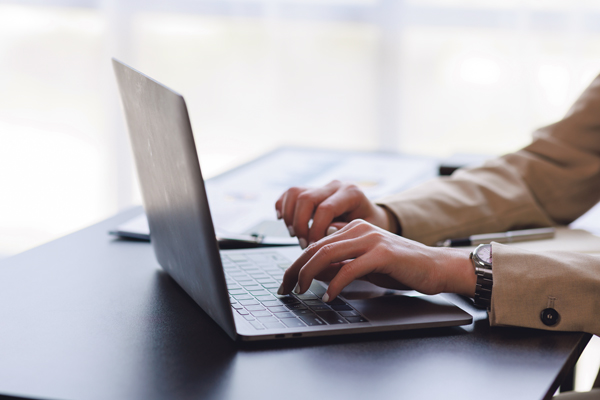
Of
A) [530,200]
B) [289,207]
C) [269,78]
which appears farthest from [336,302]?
[269,78]

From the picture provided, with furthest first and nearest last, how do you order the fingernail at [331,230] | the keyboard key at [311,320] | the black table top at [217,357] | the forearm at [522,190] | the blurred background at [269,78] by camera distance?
the blurred background at [269,78] < the forearm at [522,190] < the fingernail at [331,230] < the keyboard key at [311,320] < the black table top at [217,357]

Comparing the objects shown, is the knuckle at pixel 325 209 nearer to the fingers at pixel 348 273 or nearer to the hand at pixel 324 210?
the hand at pixel 324 210

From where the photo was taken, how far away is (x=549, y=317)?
0.65 meters

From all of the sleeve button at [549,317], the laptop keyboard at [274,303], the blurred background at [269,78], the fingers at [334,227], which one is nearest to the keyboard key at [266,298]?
the laptop keyboard at [274,303]

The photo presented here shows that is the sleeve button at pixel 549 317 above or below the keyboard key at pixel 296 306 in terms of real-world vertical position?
below

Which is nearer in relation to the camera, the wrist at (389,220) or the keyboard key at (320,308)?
the keyboard key at (320,308)

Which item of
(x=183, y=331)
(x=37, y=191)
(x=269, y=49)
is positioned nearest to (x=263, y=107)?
(x=269, y=49)

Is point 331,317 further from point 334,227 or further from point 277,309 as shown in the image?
point 334,227

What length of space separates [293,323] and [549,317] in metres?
0.26

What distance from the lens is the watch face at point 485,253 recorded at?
71 cm

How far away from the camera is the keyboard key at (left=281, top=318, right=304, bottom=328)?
61 centimetres

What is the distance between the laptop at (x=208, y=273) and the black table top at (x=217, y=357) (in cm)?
2

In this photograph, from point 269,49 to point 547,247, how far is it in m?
1.86

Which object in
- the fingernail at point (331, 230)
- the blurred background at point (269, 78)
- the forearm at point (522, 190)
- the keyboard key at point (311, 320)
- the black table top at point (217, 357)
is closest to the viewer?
the black table top at point (217, 357)
